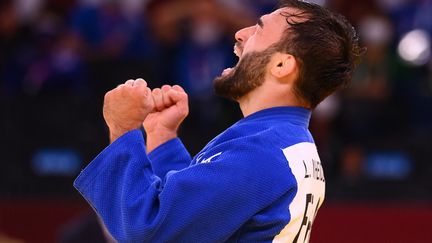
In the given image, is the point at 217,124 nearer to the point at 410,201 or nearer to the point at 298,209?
the point at 410,201

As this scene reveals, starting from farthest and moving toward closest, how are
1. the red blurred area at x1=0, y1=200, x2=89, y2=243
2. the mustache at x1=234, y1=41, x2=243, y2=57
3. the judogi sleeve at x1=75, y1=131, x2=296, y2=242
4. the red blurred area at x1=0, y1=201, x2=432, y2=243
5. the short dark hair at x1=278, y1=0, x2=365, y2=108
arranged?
1. the red blurred area at x1=0, y1=200, x2=89, y2=243
2. the red blurred area at x1=0, y1=201, x2=432, y2=243
3. the mustache at x1=234, y1=41, x2=243, y2=57
4. the short dark hair at x1=278, y1=0, x2=365, y2=108
5. the judogi sleeve at x1=75, y1=131, x2=296, y2=242

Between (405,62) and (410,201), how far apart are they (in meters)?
1.49

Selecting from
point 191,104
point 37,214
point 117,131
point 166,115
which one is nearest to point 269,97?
point 166,115

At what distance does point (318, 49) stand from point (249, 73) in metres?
0.23

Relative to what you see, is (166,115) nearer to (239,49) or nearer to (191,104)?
(239,49)

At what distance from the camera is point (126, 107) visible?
3.06m

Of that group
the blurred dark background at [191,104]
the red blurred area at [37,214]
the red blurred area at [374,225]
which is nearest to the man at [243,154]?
the blurred dark background at [191,104]

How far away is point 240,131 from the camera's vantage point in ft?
10.3

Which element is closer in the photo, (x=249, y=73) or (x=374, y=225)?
(x=249, y=73)

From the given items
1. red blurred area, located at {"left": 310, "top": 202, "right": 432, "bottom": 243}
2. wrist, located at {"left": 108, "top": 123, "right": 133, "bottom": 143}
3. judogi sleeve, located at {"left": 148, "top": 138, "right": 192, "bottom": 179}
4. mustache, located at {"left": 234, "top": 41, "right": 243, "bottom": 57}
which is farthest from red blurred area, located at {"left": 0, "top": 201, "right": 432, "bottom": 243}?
wrist, located at {"left": 108, "top": 123, "right": 133, "bottom": 143}

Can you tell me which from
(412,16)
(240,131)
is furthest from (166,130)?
(412,16)

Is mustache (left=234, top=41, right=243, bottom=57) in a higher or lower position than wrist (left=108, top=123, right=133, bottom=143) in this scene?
higher

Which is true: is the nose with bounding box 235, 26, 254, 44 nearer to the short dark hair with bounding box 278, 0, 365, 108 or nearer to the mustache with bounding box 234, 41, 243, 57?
the mustache with bounding box 234, 41, 243, 57

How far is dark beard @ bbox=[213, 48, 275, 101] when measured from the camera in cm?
318
